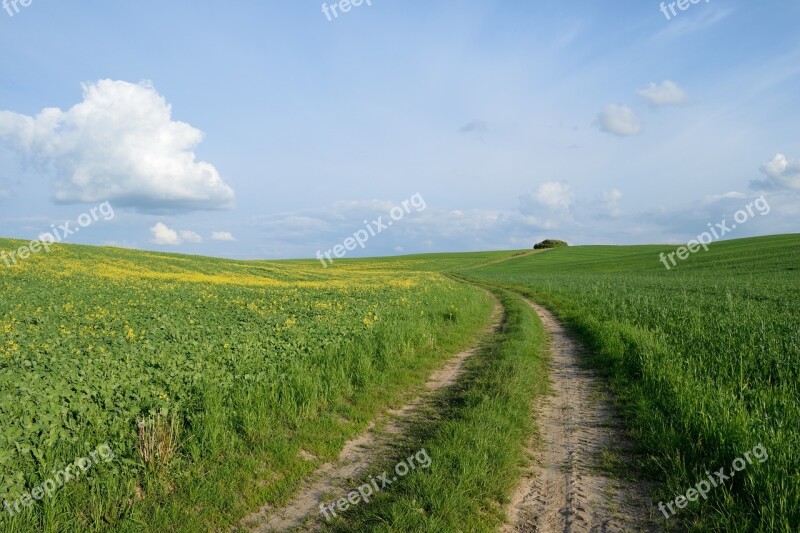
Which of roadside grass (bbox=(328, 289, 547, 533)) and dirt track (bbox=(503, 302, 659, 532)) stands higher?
roadside grass (bbox=(328, 289, 547, 533))

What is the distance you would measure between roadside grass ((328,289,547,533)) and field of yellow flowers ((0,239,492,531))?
1268 mm

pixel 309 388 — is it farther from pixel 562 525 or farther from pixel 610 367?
pixel 610 367

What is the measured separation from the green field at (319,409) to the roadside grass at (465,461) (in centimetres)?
3

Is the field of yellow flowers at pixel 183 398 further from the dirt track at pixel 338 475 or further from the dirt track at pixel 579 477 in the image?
the dirt track at pixel 579 477

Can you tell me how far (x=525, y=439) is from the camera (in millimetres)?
7043

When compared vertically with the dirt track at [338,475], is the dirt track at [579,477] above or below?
below

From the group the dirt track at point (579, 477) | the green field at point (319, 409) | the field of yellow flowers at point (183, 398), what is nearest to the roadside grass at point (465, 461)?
the green field at point (319, 409)

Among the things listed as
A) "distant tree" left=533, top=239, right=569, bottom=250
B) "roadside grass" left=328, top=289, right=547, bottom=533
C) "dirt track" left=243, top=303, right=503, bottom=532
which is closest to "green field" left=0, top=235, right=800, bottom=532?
"roadside grass" left=328, top=289, right=547, bottom=533

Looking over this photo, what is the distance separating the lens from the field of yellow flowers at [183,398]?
17.4 ft

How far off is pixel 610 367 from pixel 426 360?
465 centimetres

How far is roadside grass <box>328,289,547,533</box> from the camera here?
4.88 meters

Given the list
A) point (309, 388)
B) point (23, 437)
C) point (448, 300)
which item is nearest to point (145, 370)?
A: point (23, 437)

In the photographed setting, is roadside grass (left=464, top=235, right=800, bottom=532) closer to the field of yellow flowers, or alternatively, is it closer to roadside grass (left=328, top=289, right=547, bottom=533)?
roadside grass (left=328, top=289, right=547, bottom=533)

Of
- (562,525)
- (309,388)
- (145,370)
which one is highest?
(145,370)
